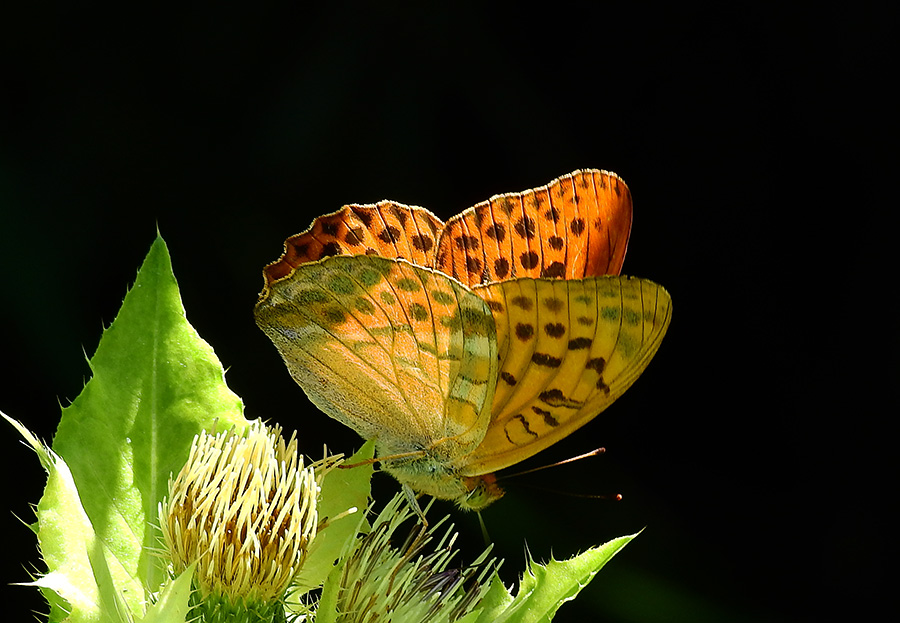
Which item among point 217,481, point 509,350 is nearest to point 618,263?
point 509,350

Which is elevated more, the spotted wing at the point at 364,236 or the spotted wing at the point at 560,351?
the spotted wing at the point at 364,236

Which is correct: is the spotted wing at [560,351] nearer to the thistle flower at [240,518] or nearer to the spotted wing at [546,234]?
the spotted wing at [546,234]

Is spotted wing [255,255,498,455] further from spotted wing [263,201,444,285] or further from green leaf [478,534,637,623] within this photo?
green leaf [478,534,637,623]

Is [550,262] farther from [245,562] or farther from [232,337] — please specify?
[232,337]

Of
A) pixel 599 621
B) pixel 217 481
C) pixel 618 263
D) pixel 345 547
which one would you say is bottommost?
pixel 599 621

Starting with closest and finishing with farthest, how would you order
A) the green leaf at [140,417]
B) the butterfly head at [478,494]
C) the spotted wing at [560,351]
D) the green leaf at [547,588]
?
1. the green leaf at [547,588]
2. the green leaf at [140,417]
3. the spotted wing at [560,351]
4. the butterfly head at [478,494]

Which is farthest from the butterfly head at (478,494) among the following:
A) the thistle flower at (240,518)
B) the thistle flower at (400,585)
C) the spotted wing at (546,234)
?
the thistle flower at (240,518)

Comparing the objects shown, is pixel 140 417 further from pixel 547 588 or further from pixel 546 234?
pixel 546 234
